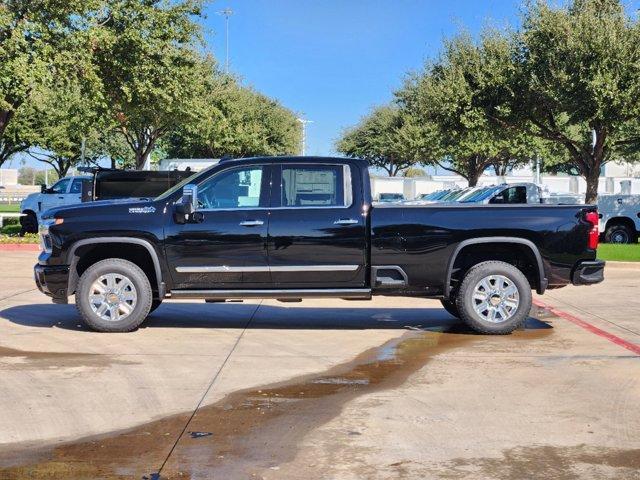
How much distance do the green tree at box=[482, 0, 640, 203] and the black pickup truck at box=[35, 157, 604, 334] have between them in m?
13.9

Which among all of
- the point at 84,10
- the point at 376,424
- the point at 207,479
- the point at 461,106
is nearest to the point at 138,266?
the point at 376,424

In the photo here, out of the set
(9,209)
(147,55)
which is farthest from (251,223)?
(9,209)

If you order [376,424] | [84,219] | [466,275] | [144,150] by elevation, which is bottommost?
[376,424]

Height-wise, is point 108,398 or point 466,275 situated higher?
point 466,275

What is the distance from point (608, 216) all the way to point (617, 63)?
14.4 ft

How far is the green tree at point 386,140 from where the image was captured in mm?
49656

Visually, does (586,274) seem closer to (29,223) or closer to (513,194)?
(513,194)

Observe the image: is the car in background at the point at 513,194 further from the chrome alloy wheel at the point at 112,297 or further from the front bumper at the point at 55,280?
the front bumper at the point at 55,280

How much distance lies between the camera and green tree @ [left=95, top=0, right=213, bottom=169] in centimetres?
2212

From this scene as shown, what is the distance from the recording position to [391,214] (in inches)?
360

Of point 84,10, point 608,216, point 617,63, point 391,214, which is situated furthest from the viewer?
point 608,216

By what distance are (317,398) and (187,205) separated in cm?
328

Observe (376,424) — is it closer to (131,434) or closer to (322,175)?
(131,434)

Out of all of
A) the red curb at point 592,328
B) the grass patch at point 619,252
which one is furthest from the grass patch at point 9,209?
the red curb at point 592,328
